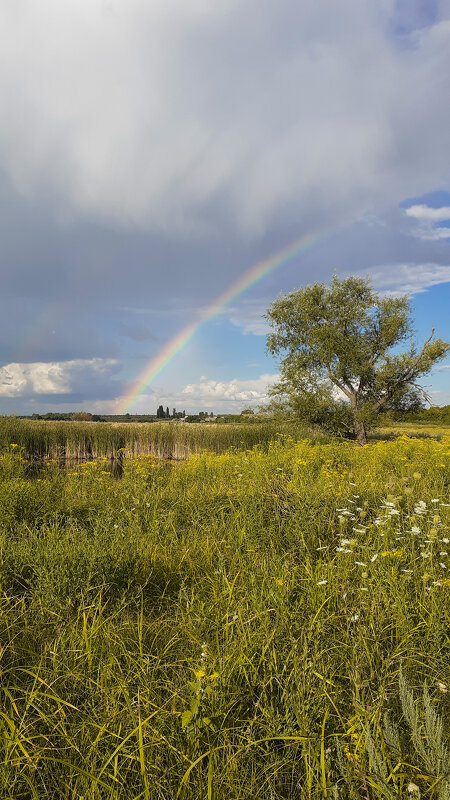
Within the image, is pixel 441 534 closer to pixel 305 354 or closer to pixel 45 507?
pixel 45 507

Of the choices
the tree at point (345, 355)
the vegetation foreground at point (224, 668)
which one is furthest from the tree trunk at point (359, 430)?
the vegetation foreground at point (224, 668)

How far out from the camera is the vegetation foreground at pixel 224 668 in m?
1.58

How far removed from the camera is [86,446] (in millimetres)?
18500

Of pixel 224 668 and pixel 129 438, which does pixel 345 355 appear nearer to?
pixel 129 438

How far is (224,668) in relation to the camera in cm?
198

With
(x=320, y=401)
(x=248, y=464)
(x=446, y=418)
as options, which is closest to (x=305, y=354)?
(x=320, y=401)

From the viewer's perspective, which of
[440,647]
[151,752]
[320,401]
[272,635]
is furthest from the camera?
[320,401]

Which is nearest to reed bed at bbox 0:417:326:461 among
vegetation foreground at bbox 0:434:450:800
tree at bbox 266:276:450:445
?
tree at bbox 266:276:450:445

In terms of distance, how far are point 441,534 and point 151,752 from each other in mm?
3296

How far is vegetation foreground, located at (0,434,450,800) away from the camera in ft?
5.19

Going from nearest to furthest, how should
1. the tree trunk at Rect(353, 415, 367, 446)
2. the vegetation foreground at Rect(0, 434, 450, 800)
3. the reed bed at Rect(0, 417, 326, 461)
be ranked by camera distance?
the vegetation foreground at Rect(0, 434, 450, 800), the reed bed at Rect(0, 417, 326, 461), the tree trunk at Rect(353, 415, 367, 446)

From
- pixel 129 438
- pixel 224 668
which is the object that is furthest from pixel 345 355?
pixel 224 668

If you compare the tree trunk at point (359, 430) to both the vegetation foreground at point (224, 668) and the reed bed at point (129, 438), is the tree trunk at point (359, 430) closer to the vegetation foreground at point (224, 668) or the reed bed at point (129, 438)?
the reed bed at point (129, 438)

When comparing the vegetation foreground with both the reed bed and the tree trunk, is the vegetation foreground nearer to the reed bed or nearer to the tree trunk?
the reed bed
